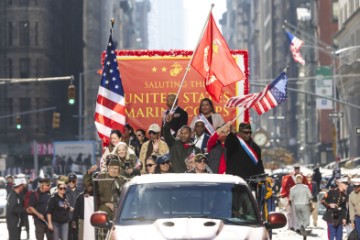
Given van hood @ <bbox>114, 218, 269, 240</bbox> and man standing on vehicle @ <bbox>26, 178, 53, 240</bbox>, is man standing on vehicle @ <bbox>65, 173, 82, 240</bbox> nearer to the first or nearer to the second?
man standing on vehicle @ <bbox>26, 178, 53, 240</bbox>

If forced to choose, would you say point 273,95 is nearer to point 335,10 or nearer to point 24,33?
point 24,33

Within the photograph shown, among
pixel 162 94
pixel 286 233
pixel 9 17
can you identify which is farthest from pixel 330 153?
pixel 162 94

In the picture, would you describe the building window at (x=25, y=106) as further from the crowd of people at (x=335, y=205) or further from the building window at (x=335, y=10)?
the crowd of people at (x=335, y=205)

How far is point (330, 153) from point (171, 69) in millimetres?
109765

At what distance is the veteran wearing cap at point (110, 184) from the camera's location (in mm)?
16109

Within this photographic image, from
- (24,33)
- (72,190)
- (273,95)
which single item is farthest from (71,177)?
(24,33)

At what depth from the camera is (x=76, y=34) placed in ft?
455

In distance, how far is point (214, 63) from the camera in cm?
2066

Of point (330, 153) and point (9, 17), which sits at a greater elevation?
point (9, 17)

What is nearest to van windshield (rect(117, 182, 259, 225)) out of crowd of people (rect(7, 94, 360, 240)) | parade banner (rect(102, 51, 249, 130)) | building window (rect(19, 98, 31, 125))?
crowd of people (rect(7, 94, 360, 240))

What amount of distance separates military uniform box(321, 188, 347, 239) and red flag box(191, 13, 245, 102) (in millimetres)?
6722

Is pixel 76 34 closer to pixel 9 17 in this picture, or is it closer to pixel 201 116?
pixel 9 17

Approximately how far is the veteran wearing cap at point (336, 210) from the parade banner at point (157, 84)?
4658 mm

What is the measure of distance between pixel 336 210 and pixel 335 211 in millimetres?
35
